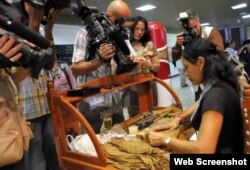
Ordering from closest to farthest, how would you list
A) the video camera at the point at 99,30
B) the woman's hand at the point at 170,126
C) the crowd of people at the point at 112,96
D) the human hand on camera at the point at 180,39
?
the crowd of people at the point at 112,96 → the video camera at the point at 99,30 → the woman's hand at the point at 170,126 → the human hand on camera at the point at 180,39

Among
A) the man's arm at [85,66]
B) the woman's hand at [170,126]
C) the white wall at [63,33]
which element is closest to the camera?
the woman's hand at [170,126]

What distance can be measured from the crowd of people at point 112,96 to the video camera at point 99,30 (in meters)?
0.03

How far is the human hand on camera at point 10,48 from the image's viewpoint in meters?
1.09

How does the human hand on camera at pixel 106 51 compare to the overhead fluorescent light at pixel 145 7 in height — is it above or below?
below

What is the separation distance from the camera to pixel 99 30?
1.49 m

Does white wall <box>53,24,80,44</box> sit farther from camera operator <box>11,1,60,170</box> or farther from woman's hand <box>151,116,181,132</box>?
woman's hand <box>151,116,181,132</box>

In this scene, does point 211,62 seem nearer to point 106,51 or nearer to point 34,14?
point 106,51

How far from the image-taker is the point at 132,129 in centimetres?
164

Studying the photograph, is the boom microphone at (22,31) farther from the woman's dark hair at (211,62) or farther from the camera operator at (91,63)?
the woman's dark hair at (211,62)

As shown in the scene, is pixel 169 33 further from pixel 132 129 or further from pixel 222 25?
pixel 132 129

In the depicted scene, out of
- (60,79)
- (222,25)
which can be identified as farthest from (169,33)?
(60,79)

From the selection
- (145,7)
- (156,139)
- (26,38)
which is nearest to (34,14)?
(26,38)

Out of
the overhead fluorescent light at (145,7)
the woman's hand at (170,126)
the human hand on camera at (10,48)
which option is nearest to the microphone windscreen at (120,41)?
the woman's hand at (170,126)

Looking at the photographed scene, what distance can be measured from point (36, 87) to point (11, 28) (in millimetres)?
695
